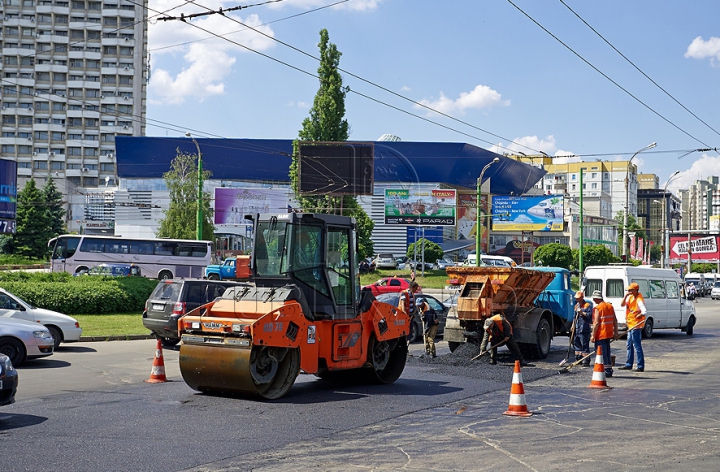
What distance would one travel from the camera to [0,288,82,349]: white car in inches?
652

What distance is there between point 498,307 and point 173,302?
8009 mm

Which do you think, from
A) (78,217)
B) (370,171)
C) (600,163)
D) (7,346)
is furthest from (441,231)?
(600,163)

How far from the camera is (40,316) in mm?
17328

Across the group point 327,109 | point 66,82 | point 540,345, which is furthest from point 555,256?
point 66,82

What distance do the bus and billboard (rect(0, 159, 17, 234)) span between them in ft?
28.6

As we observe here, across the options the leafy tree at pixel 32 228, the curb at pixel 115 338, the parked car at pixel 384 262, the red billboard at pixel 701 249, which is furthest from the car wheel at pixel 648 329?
the red billboard at pixel 701 249

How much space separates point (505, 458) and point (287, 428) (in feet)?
8.92

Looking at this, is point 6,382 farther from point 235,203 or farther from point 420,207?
point 235,203

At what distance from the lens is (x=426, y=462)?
25.2 feet

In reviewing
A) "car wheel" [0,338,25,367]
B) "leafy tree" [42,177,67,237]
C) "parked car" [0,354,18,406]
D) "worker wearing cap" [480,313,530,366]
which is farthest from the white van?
"leafy tree" [42,177,67,237]

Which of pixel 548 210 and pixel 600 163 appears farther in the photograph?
pixel 600 163

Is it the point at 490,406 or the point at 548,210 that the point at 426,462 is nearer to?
the point at 490,406

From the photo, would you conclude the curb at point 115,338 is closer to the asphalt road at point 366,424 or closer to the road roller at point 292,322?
the asphalt road at point 366,424

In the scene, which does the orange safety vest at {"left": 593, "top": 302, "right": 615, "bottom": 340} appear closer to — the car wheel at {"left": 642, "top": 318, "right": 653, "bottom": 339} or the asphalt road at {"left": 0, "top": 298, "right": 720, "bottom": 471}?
the asphalt road at {"left": 0, "top": 298, "right": 720, "bottom": 471}
